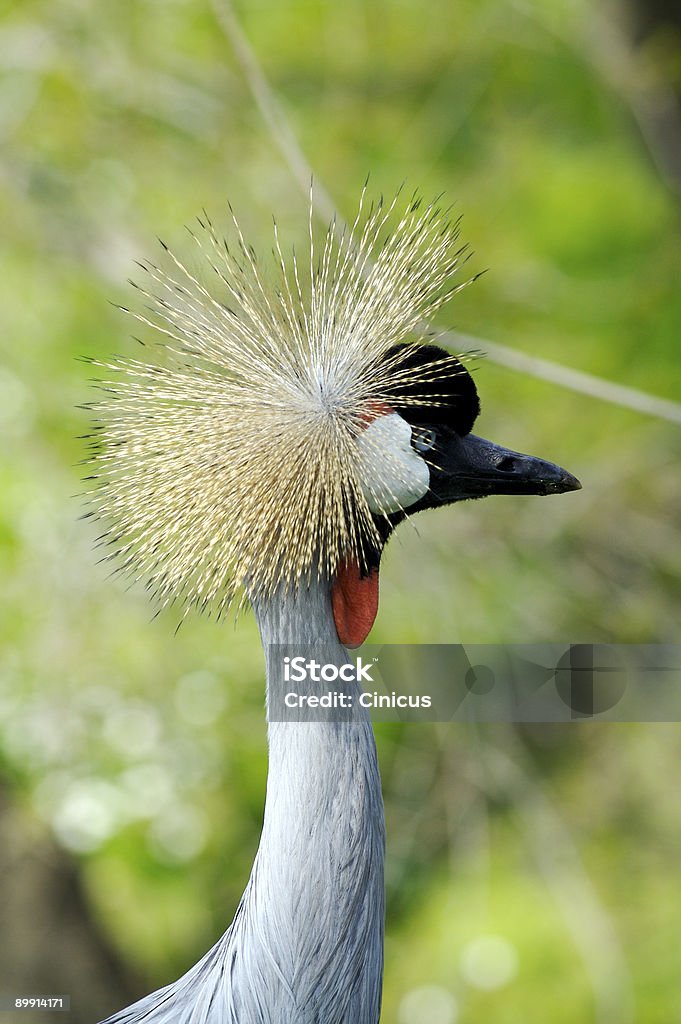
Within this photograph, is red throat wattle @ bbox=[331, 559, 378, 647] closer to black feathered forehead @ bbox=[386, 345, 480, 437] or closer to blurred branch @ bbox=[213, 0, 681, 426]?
black feathered forehead @ bbox=[386, 345, 480, 437]

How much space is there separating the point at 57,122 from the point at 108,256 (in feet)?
0.97

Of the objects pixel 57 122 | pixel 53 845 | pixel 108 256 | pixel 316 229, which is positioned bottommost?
pixel 53 845

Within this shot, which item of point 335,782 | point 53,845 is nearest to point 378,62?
point 335,782

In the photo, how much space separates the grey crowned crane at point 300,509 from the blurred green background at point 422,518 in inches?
40.1

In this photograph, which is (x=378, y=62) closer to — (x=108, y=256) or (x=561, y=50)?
(x=561, y=50)

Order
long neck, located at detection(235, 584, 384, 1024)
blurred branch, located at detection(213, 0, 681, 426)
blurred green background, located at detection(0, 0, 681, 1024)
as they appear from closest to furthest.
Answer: long neck, located at detection(235, 584, 384, 1024)
blurred branch, located at detection(213, 0, 681, 426)
blurred green background, located at detection(0, 0, 681, 1024)

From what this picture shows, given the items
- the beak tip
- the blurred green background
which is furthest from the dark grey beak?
the blurred green background

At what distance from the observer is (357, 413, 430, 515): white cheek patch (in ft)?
2.98

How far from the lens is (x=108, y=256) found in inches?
83.7

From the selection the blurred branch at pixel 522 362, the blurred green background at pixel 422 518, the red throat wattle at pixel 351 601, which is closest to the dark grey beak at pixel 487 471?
the red throat wattle at pixel 351 601

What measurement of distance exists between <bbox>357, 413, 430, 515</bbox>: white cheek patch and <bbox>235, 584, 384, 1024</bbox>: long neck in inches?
4.1

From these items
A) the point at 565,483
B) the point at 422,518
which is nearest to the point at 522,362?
the point at 422,518

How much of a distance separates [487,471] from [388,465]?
11cm

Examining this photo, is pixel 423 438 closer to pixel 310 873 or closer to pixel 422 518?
pixel 310 873
